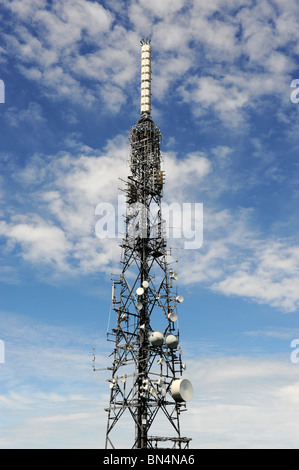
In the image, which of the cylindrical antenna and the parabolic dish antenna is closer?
the parabolic dish antenna

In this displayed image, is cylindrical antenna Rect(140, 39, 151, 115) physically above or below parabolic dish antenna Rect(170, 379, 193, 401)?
above

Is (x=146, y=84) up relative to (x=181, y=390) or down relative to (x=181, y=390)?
up

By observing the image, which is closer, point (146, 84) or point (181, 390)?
point (181, 390)

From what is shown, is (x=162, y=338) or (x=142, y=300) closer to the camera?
(x=162, y=338)

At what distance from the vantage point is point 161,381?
4375 cm

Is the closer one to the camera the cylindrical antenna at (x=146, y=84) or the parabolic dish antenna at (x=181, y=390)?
the parabolic dish antenna at (x=181, y=390)

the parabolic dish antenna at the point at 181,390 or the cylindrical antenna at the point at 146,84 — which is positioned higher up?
the cylindrical antenna at the point at 146,84
